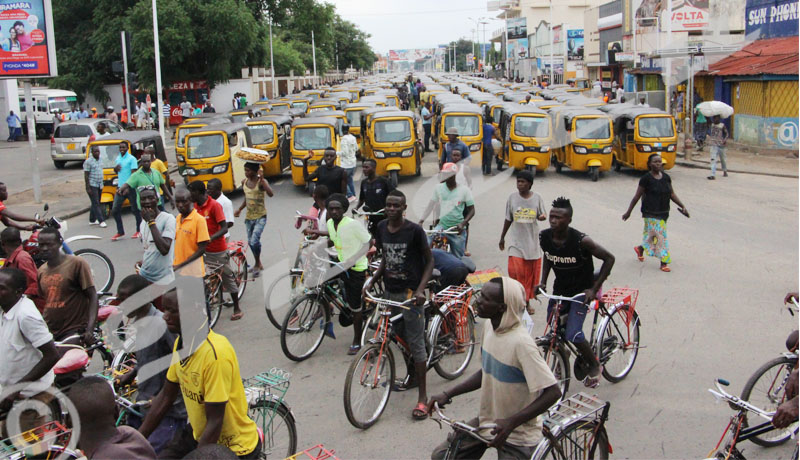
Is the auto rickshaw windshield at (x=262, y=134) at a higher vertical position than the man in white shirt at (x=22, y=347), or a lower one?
higher

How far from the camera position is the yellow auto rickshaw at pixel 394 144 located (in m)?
18.9

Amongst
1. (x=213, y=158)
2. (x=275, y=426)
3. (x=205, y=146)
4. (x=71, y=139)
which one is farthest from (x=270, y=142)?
(x=275, y=426)

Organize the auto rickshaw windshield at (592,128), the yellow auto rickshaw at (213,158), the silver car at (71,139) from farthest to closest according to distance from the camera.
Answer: the silver car at (71,139) → the auto rickshaw windshield at (592,128) → the yellow auto rickshaw at (213,158)

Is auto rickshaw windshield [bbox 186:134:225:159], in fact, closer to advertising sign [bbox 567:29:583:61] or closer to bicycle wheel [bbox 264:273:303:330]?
bicycle wheel [bbox 264:273:303:330]

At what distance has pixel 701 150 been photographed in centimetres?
2489

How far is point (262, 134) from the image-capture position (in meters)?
20.6

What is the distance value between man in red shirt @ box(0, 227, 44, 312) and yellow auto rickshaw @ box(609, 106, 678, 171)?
628 inches

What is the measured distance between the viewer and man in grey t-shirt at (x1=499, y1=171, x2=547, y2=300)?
7.99 metres

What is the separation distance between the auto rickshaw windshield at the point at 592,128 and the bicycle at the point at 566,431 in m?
16.2

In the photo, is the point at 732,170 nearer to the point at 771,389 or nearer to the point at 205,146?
the point at 205,146

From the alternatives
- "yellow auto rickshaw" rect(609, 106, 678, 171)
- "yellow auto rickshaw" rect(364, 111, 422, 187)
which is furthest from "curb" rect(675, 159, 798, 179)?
"yellow auto rickshaw" rect(364, 111, 422, 187)

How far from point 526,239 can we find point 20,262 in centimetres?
499

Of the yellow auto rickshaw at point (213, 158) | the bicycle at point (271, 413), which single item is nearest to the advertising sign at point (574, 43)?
the yellow auto rickshaw at point (213, 158)

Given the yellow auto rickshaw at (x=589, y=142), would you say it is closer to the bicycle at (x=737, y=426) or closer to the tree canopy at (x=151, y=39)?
the bicycle at (x=737, y=426)
